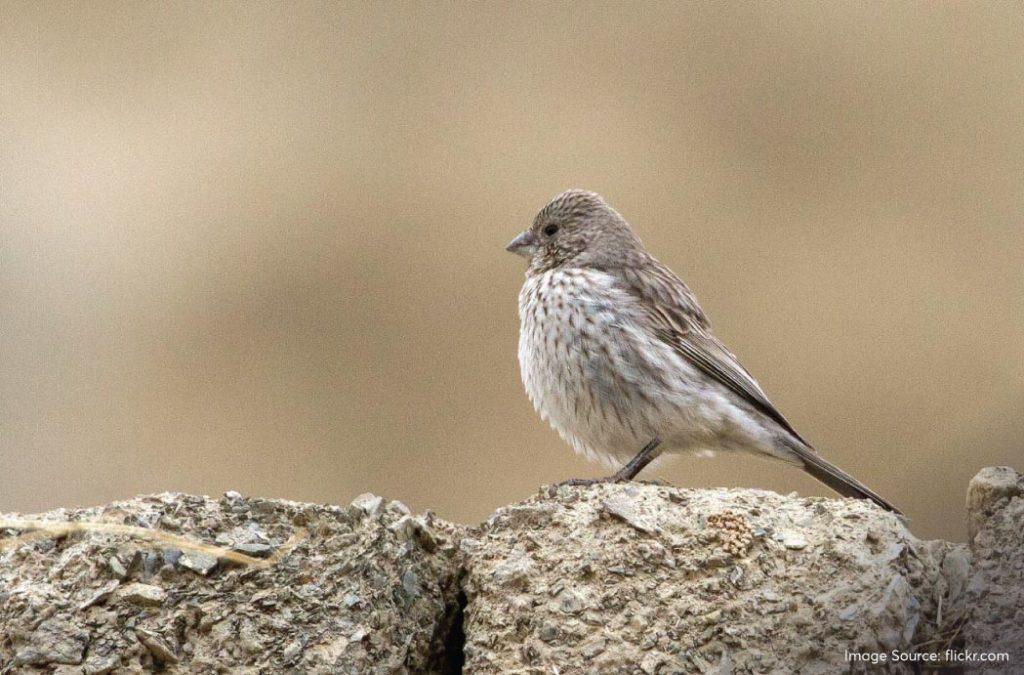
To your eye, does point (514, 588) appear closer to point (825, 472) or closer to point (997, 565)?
point (997, 565)

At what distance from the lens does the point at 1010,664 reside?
2514mm

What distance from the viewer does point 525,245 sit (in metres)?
5.13

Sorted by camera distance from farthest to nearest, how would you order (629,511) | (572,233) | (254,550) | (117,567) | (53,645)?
(572,233)
(629,511)
(254,550)
(117,567)
(53,645)

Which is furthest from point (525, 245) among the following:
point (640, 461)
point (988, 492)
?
point (988, 492)

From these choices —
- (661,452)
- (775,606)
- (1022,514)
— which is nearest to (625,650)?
(775,606)

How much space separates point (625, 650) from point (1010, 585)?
896 mm

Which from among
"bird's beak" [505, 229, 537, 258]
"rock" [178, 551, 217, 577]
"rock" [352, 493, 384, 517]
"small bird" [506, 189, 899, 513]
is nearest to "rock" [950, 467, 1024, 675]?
"small bird" [506, 189, 899, 513]

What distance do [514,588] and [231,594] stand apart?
663 millimetres

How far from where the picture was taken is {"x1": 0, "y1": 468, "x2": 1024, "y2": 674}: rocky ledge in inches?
103

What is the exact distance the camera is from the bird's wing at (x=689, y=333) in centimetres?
455

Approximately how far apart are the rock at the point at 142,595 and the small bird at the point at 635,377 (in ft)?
6.01

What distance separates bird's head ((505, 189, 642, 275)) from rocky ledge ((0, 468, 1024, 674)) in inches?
82.4

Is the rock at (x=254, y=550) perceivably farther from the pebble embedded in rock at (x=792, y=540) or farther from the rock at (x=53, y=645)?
the pebble embedded in rock at (x=792, y=540)

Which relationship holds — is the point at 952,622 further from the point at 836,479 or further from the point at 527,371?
the point at 527,371
